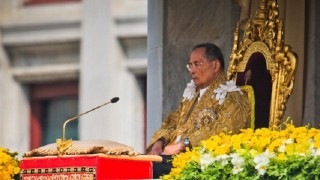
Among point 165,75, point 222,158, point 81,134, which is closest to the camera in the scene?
point 222,158

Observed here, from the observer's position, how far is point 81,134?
1516 inches

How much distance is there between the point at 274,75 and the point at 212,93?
1.99ft

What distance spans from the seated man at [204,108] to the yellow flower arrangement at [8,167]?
1200 millimetres

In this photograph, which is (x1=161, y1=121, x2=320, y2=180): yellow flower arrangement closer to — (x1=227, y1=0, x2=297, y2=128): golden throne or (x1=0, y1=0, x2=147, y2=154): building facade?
(x1=227, y1=0, x2=297, y2=128): golden throne

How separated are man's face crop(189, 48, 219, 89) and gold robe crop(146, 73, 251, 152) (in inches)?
2.3

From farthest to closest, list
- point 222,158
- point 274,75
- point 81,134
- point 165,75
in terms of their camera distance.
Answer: point 81,134
point 165,75
point 274,75
point 222,158

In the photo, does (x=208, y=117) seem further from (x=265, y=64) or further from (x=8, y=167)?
(x=8, y=167)

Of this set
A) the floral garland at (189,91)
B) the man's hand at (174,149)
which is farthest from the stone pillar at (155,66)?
the man's hand at (174,149)

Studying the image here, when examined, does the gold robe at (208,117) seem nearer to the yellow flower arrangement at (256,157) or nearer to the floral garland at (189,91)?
the floral garland at (189,91)

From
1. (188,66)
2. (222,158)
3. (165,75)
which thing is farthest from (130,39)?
(222,158)

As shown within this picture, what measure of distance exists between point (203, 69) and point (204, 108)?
→ 340 mm

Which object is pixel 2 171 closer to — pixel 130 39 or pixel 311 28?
pixel 311 28

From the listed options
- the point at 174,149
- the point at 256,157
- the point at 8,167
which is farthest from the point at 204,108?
the point at 256,157

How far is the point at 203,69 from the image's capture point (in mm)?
26547
